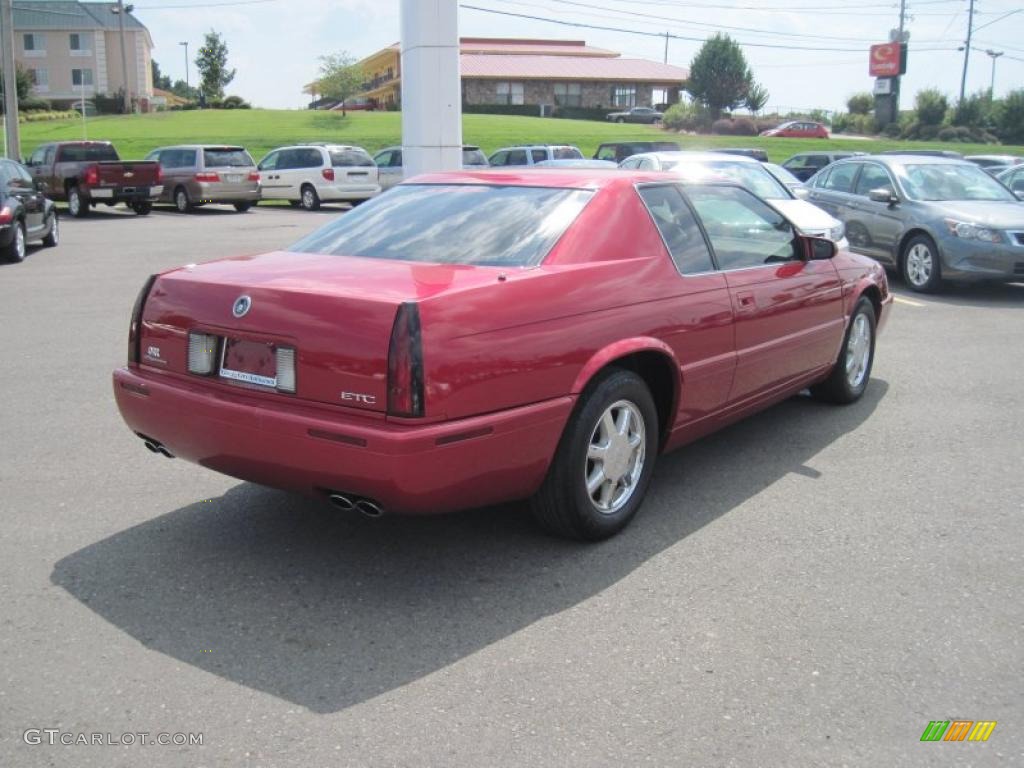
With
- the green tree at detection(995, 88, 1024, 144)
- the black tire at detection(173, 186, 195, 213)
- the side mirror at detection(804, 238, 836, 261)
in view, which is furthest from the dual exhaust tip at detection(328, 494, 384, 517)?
the green tree at detection(995, 88, 1024, 144)

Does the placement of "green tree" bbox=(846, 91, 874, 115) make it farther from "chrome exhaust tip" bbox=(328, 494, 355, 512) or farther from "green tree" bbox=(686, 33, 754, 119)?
"chrome exhaust tip" bbox=(328, 494, 355, 512)

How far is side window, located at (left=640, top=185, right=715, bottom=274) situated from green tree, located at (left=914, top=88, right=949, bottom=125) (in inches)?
3089

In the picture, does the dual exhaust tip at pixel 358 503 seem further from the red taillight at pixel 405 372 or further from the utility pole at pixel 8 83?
the utility pole at pixel 8 83

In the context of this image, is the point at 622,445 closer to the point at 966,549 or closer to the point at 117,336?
the point at 966,549

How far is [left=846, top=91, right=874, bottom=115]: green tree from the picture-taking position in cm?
9300

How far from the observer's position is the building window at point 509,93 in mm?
92000

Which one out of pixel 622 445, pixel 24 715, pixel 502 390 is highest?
pixel 502 390

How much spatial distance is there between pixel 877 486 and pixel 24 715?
4005mm

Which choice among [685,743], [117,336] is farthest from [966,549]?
[117,336]

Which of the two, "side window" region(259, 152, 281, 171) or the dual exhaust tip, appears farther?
"side window" region(259, 152, 281, 171)

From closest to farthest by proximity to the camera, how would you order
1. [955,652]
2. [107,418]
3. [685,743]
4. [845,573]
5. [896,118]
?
[685,743] → [955,652] → [845,573] → [107,418] → [896,118]

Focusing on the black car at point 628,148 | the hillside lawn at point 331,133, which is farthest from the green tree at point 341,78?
the black car at point 628,148

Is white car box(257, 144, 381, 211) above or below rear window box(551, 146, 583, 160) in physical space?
below

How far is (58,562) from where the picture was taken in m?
4.20
